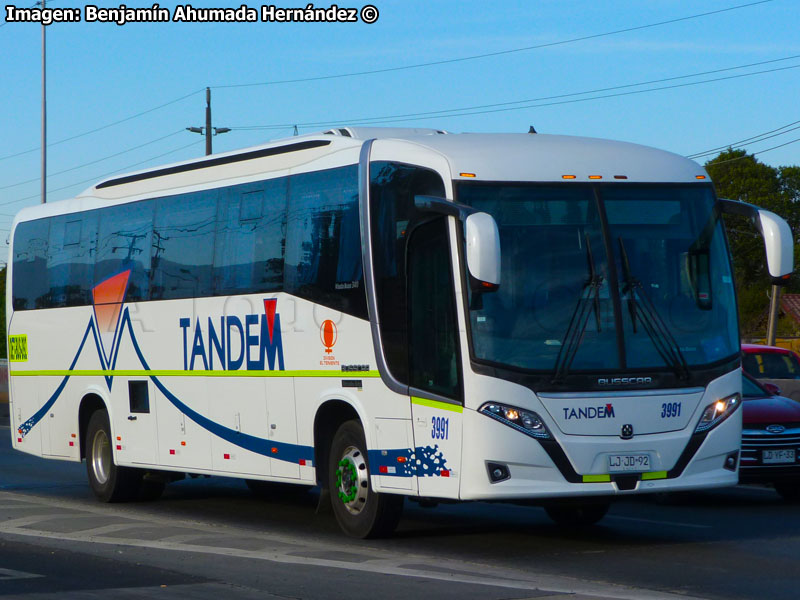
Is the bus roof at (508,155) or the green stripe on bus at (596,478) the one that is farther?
the bus roof at (508,155)

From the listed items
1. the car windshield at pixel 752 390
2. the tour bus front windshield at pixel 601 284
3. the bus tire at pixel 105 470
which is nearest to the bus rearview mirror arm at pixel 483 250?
the tour bus front windshield at pixel 601 284

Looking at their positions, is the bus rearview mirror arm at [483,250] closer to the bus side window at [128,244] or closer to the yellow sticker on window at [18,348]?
the bus side window at [128,244]

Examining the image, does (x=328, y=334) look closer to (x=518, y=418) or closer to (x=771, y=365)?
(x=518, y=418)

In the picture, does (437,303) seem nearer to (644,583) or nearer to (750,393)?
(644,583)

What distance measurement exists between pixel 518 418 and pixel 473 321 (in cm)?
83

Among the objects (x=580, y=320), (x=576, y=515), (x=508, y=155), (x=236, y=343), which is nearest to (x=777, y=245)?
(x=580, y=320)

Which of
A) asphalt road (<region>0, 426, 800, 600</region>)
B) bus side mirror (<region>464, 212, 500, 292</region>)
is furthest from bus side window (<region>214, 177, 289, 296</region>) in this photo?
bus side mirror (<region>464, 212, 500, 292</region>)

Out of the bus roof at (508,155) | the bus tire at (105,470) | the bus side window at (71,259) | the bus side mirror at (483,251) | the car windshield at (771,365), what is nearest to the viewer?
the bus side mirror at (483,251)

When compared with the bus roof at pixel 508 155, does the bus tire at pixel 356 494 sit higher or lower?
lower

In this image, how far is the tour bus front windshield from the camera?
1059 cm

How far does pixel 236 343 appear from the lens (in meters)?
13.7

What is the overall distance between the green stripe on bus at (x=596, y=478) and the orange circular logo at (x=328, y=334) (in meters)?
2.72

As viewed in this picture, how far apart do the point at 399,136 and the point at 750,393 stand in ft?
18.8

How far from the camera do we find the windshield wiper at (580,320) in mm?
10591
